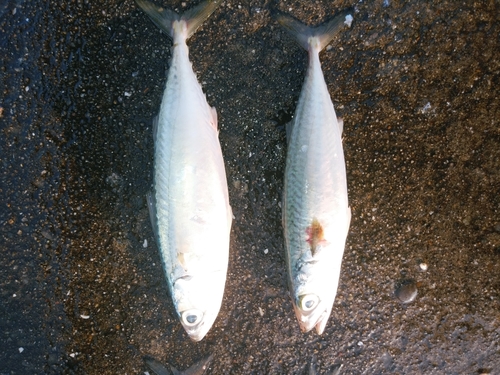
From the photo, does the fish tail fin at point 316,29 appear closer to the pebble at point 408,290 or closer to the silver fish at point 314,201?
the silver fish at point 314,201

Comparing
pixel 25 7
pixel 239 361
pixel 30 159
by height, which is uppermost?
pixel 25 7

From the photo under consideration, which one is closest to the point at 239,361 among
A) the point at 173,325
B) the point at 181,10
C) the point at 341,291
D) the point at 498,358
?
the point at 173,325

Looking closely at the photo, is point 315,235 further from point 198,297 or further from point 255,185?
point 198,297

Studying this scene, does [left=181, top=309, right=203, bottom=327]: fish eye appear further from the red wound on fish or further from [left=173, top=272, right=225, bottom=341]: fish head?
the red wound on fish

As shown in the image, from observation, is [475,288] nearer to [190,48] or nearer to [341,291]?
[341,291]

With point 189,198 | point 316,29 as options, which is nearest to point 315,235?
point 189,198

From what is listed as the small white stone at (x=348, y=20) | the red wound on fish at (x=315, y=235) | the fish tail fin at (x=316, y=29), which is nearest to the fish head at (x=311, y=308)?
→ the red wound on fish at (x=315, y=235)
